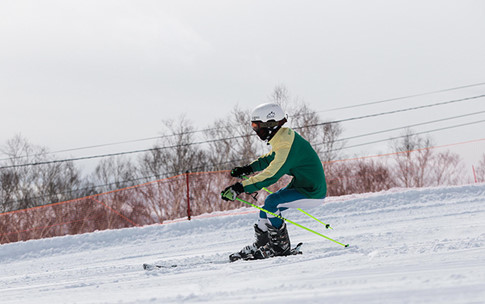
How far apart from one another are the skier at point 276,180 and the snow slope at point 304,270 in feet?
1.28

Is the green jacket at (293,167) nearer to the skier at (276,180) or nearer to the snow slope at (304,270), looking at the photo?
the skier at (276,180)

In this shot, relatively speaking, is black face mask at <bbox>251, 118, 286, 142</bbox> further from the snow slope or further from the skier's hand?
the snow slope

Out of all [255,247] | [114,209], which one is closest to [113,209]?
[114,209]

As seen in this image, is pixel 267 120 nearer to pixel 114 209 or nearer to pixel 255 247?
pixel 255 247

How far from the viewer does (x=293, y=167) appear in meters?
4.67

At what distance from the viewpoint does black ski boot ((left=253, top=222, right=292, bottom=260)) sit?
4.72 m

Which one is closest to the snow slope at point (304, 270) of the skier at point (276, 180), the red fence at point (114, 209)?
the skier at point (276, 180)

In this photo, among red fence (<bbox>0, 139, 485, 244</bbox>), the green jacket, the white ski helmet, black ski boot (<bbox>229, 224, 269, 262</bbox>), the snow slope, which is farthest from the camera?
red fence (<bbox>0, 139, 485, 244</bbox>)

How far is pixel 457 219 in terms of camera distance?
21.5 feet

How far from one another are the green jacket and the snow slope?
69 cm

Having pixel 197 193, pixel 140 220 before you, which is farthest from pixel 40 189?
pixel 197 193

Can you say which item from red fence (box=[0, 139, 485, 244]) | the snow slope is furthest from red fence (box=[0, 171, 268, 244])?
the snow slope

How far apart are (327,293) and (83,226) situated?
24.9m

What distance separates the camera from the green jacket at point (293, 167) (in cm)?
454
